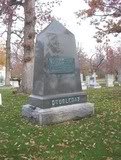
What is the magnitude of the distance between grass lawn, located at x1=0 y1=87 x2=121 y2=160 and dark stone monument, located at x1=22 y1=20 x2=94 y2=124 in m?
0.34

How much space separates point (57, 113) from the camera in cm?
1023

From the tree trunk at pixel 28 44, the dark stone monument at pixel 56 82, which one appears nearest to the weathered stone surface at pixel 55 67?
the dark stone monument at pixel 56 82

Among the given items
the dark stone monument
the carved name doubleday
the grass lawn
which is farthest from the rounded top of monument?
the grass lawn

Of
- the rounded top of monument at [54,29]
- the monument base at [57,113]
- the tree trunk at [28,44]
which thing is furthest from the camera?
the tree trunk at [28,44]

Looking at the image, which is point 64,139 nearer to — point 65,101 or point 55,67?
point 65,101

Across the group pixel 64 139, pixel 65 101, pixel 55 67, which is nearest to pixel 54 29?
pixel 55 67

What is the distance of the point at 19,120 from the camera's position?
426 inches

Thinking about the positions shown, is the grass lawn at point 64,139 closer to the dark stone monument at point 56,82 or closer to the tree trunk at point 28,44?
the dark stone monument at point 56,82

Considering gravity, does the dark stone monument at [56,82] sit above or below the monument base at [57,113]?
above

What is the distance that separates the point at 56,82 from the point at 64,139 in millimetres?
2536

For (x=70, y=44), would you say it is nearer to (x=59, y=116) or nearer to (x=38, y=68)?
(x=38, y=68)

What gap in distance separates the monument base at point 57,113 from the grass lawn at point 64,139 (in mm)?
222

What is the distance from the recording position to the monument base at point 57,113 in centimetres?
1007

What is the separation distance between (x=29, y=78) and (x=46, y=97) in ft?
29.9
